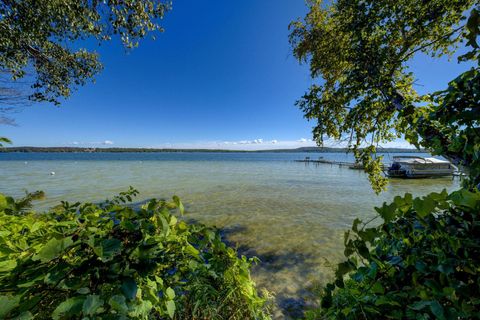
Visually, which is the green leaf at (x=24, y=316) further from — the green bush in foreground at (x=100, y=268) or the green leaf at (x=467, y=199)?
the green leaf at (x=467, y=199)

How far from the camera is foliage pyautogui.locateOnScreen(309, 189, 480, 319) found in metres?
0.90

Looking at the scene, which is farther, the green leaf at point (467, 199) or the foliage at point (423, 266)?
the foliage at point (423, 266)

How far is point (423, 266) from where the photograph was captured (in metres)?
1.02

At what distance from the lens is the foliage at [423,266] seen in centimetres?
90

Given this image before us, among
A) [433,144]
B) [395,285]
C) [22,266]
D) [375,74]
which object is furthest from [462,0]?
[22,266]

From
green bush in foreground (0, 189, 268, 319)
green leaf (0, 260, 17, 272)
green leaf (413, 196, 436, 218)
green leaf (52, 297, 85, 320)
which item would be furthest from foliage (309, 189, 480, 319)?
green leaf (0, 260, 17, 272)

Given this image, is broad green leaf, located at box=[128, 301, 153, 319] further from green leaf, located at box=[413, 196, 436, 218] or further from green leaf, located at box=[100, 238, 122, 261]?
green leaf, located at box=[413, 196, 436, 218]

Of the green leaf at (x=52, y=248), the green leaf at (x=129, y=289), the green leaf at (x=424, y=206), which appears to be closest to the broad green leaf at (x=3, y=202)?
the green leaf at (x=52, y=248)

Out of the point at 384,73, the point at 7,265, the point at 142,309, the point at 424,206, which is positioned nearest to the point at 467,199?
the point at 424,206

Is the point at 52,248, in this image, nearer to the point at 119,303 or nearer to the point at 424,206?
the point at 119,303

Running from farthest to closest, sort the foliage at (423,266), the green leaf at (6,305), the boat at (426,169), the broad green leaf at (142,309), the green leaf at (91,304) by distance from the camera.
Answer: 1. the boat at (426,169)
2. the broad green leaf at (142,309)
3. the foliage at (423,266)
4. the green leaf at (91,304)
5. the green leaf at (6,305)

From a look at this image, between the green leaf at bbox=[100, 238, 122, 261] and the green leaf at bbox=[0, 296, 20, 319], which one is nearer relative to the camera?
the green leaf at bbox=[0, 296, 20, 319]

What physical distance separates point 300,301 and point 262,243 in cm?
309

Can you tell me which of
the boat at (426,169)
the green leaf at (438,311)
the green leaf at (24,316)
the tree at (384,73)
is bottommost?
the boat at (426,169)
